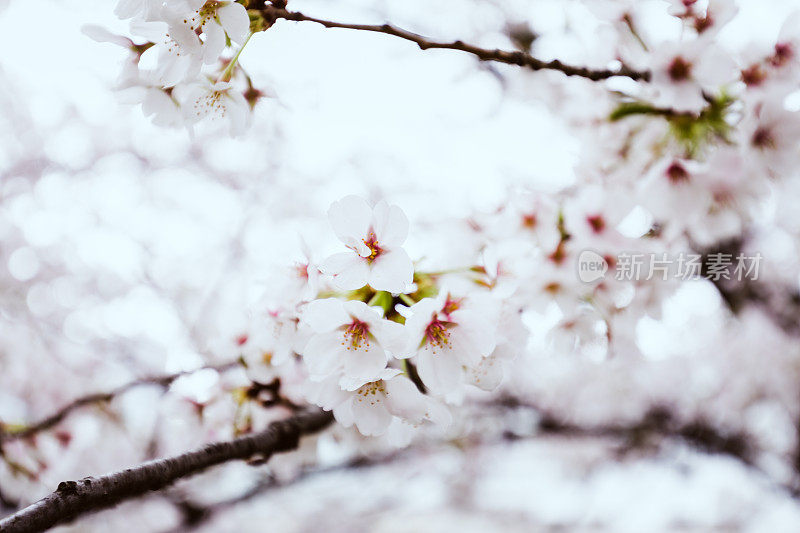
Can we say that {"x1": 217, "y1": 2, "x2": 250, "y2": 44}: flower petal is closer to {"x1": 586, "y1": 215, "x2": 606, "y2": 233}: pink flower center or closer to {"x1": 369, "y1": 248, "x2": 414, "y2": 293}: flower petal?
{"x1": 369, "y1": 248, "x2": 414, "y2": 293}: flower petal

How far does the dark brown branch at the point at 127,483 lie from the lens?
68cm

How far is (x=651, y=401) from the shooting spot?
20.3 feet

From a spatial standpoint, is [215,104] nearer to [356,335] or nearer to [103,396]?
[356,335]

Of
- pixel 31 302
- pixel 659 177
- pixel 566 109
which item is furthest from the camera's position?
pixel 31 302

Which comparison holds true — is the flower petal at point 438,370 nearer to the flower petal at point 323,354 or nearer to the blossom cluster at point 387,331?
the blossom cluster at point 387,331

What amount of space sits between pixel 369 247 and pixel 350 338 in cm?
16

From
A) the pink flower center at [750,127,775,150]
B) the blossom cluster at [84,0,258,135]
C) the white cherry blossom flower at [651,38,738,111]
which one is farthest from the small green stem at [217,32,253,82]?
the pink flower center at [750,127,775,150]

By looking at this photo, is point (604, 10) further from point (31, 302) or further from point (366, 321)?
point (31, 302)

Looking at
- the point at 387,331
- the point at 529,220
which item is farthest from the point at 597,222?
the point at 387,331

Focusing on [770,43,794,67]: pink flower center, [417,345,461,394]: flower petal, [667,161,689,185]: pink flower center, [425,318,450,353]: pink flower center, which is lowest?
[417,345,461,394]: flower petal

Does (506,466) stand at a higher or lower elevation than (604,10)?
lower

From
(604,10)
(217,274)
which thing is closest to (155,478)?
(604,10)

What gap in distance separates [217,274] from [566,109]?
465 cm

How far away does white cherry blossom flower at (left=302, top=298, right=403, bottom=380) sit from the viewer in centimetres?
91
